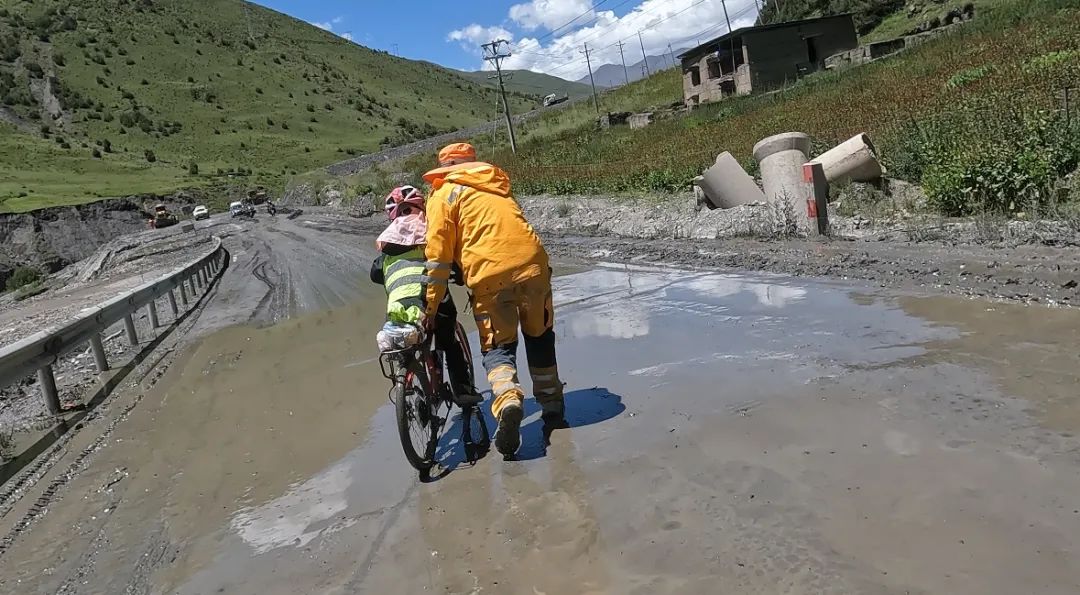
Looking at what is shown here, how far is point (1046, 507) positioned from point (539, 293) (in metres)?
2.86

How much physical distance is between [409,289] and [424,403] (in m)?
0.73

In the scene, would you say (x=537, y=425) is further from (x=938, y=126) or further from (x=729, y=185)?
(x=938, y=126)

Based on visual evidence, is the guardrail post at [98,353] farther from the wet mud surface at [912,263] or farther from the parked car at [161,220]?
the parked car at [161,220]

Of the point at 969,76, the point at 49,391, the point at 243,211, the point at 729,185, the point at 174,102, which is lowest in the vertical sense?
the point at 49,391

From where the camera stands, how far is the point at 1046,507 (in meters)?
3.09

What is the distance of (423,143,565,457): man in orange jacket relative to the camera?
4.73m

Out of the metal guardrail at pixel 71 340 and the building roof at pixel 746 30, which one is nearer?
the metal guardrail at pixel 71 340

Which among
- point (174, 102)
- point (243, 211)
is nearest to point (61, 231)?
point (243, 211)

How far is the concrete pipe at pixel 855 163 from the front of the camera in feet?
40.9

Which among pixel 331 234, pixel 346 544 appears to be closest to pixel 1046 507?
pixel 346 544

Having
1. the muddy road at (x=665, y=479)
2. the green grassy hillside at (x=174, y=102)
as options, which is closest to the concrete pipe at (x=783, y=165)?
the muddy road at (x=665, y=479)

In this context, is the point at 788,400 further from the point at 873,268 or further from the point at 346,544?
the point at 873,268

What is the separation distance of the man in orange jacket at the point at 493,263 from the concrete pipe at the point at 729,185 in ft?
33.0

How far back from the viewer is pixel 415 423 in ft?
15.6
